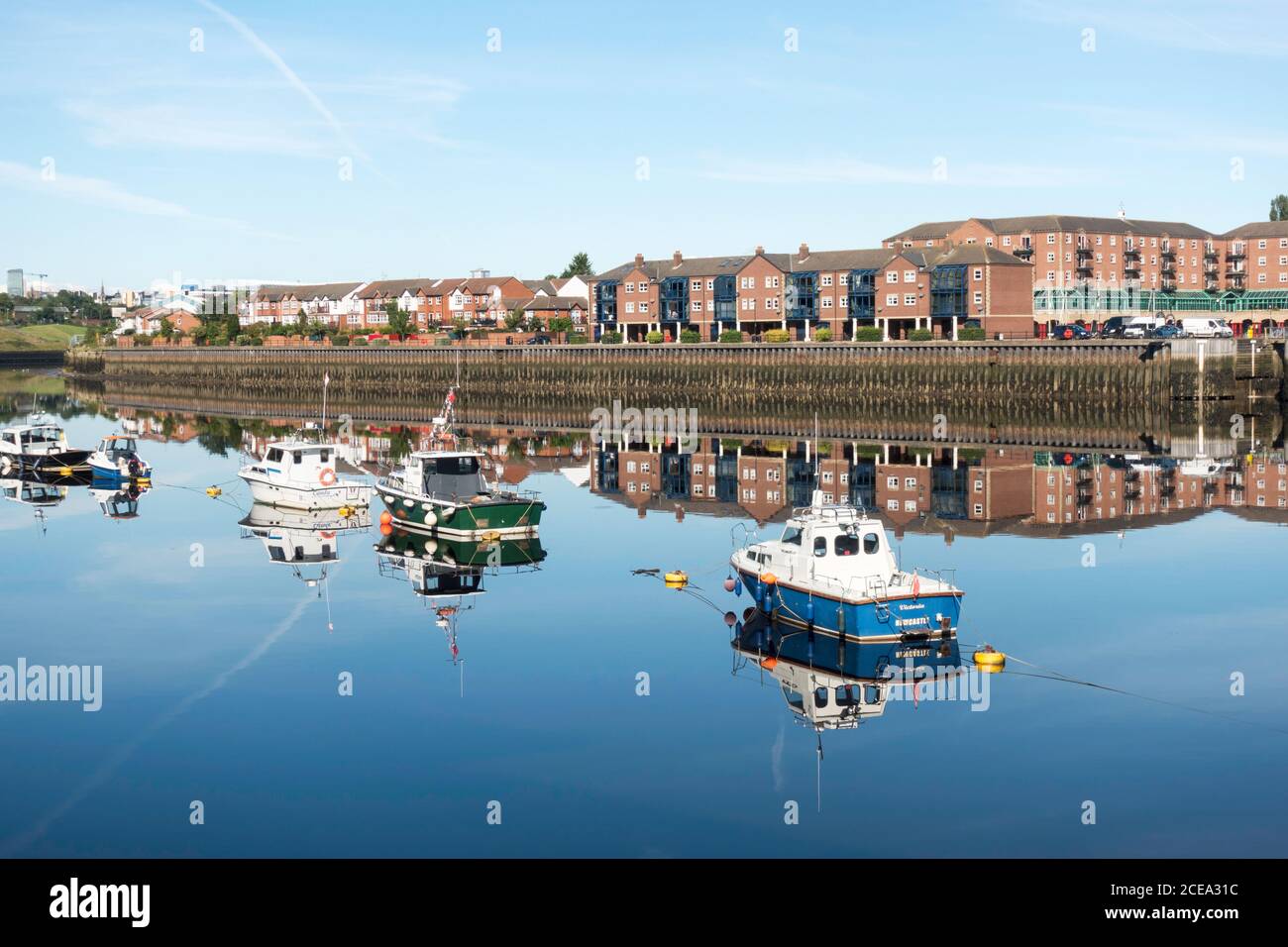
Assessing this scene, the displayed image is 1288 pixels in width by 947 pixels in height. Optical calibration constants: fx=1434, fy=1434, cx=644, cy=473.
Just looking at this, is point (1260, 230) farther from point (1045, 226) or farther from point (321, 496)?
point (321, 496)

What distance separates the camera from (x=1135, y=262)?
586 feet

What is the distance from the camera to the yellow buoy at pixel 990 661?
102 ft

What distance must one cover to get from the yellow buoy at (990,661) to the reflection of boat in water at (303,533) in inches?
811

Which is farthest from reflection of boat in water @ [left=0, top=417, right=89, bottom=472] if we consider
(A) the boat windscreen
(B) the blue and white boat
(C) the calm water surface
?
(B) the blue and white boat

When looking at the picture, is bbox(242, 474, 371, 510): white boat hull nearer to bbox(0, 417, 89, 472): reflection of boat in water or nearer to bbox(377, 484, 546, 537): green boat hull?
bbox(377, 484, 546, 537): green boat hull

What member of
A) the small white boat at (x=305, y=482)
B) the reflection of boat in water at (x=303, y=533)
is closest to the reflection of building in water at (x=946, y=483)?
the small white boat at (x=305, y=482)

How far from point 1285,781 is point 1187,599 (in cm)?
1495

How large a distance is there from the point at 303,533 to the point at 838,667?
27852 mm

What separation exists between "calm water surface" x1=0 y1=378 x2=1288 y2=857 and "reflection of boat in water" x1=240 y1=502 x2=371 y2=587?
7.51ft

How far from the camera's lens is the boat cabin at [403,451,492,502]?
169ft
